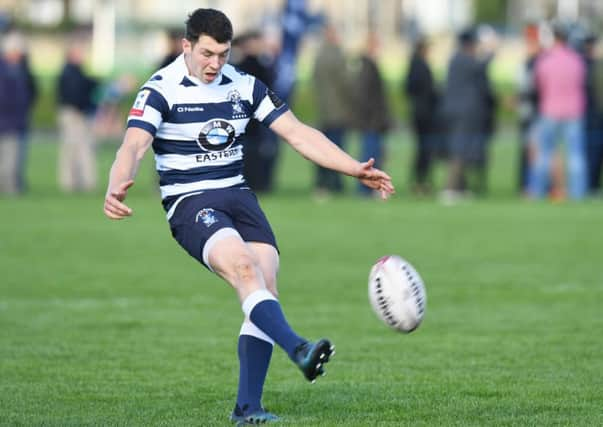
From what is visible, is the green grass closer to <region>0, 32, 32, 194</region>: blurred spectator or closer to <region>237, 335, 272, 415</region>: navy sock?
<region>237, 335, 272, 415</region>: navy sock

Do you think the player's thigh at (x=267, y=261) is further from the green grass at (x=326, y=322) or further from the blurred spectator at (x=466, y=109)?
the blurred spectator at (x=466, y=109)

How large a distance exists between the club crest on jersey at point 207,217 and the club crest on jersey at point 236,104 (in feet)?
1.70

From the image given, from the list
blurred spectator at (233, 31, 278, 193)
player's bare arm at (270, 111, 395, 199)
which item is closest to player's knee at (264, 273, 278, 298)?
player's bare arm at (270, 111, 395, 199)

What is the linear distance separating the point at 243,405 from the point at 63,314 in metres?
4.59

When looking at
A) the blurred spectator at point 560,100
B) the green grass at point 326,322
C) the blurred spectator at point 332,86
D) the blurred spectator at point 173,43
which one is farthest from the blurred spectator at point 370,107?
the blurred spectator at point 173,43

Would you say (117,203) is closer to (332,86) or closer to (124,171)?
(124,171)

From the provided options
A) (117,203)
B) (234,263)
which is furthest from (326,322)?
(117,203)

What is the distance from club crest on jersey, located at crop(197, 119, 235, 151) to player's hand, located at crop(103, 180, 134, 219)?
638 millimetres

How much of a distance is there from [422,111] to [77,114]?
562cm

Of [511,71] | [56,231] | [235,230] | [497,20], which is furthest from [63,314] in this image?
[497,20]

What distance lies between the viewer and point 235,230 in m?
7.46

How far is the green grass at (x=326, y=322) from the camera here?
7.92 m

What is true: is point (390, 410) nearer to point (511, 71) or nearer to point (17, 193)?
point (17, 193)

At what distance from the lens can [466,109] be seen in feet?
74.2
